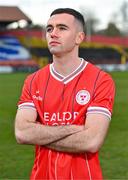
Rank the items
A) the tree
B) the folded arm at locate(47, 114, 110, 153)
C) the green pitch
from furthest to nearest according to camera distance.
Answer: the tree → the green pitch → the folded arm at locate(47, 114, 110, 153)

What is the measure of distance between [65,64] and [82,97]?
8.1 inches

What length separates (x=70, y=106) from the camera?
2.75 metres

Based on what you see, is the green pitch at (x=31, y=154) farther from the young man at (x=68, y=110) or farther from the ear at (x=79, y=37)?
the ear at (x=79, y=37)

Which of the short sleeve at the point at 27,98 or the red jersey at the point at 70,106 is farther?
the short sleeve at the point at 27,98

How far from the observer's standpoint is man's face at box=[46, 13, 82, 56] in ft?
9.02

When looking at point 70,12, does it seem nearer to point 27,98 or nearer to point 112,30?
point 27,98

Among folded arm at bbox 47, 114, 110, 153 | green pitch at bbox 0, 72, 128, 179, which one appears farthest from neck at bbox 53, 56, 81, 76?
green pitch at bbox 0, 72, 128, 179

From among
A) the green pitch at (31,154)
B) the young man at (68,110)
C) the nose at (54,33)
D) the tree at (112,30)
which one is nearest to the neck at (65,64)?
the young man at (68,110)

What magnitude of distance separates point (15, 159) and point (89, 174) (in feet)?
16.9

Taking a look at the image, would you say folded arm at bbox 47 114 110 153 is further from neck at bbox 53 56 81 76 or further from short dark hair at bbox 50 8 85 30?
short dark hair at bbox 50 8 85 30

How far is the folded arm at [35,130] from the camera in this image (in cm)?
273

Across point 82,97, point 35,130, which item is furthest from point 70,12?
point 35,130

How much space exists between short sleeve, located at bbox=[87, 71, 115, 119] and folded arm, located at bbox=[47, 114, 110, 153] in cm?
3

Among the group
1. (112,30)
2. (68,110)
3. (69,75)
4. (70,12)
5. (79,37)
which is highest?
(112,30)
